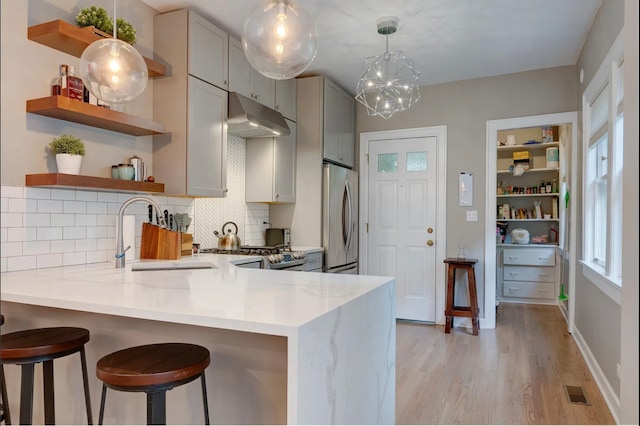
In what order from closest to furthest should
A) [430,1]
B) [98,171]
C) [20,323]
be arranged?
[20,323], [98,171], [430,1]

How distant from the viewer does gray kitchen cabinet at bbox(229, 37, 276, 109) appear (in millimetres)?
3414

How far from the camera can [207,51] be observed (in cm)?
315

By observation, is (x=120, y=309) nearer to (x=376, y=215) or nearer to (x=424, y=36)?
(x=424, y=36)

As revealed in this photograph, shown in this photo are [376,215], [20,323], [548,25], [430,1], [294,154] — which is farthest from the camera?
[376,215]

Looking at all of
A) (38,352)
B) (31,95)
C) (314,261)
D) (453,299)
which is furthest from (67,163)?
(453,299)

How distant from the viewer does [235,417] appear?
5.61 ft

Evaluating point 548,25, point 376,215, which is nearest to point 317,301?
point 548,25

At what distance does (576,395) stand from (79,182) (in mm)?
3334

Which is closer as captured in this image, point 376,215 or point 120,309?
point 120,309

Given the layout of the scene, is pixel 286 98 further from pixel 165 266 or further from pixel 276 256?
pixel 165 266

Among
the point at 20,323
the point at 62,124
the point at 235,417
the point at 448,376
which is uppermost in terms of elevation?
the point at 62,124

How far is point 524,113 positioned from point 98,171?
4.02m

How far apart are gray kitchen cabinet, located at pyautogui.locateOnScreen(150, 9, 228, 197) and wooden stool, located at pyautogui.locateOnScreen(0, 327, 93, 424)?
1.42 metres

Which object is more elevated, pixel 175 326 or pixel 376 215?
pixel 376 215
